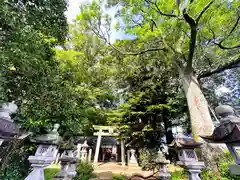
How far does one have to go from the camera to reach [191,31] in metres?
5.14

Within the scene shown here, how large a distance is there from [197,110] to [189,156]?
121 inches

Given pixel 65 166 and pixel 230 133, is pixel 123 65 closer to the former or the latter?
pixel 65 166

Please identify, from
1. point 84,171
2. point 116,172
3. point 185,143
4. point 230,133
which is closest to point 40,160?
point 185,143

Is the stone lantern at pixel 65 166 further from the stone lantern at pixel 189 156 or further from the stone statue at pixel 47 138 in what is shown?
the stone lantern at pixel 189 156

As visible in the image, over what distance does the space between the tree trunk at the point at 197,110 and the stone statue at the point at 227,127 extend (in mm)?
2994

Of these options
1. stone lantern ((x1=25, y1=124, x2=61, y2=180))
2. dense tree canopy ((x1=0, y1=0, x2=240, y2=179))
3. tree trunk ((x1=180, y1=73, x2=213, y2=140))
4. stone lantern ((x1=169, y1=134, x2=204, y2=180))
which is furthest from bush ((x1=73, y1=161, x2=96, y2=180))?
tree trunk ((x1=180, y1=73, x2=213, y2=140))

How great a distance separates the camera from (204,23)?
6270 mm

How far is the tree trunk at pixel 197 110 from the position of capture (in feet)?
16.3

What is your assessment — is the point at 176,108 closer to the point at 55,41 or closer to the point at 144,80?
the point at 144,80

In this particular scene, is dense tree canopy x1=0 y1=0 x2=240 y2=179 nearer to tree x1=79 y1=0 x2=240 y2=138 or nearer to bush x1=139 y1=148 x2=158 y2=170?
tree x1=79 y1=0 x2=240 y2=138

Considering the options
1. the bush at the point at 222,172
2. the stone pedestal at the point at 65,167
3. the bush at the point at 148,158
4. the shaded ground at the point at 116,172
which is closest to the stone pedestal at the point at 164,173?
the bush at the point at 222,172

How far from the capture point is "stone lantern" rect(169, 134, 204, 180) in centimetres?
263

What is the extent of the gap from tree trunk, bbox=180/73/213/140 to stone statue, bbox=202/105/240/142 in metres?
2.99

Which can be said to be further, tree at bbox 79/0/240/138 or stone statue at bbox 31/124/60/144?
tree at bbox 79/0/240/138
